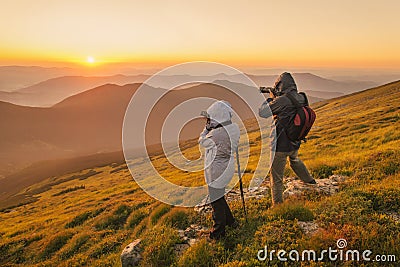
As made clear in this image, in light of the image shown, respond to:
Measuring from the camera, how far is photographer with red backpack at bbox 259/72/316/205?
260 inches

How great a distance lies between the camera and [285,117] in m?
6.68

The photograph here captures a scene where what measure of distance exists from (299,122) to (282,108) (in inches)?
21.7

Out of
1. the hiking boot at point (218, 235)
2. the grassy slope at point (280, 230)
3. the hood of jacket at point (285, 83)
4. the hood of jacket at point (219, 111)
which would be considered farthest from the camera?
the hood of jacket at point (285, 83)

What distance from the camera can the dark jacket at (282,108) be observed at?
6.65 meters

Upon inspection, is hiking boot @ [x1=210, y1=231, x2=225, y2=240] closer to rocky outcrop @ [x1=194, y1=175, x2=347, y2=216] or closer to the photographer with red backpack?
rocky outcrop @ [x1=194, y1=175, x2=347, y2=216]

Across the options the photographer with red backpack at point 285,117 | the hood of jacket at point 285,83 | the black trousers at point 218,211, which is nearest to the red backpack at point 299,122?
the photographer with red backpack at point 285,117

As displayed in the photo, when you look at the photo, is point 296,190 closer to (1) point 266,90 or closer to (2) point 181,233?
(1) point 266,90

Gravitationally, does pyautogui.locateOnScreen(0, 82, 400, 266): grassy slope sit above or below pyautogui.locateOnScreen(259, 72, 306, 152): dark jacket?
below

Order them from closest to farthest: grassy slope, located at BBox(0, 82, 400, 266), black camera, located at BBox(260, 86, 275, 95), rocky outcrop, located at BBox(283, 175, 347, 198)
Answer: grassy slope, located at BBox(0, 82, 400, 266) < black camera, located at BBox(260, 86, 275, 95) < rocky outcrop, located at BBox(283, 175, 347, 198)

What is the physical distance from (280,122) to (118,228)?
26.6 ft

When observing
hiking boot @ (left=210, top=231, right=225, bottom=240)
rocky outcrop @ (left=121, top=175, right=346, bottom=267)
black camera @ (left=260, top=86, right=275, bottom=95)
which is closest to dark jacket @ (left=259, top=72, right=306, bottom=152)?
black camera @ (left=260, top=86, right=275, bottom=95)

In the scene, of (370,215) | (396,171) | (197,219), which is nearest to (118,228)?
(197,219)

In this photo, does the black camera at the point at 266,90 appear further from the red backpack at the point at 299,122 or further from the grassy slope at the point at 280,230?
the grassy slope at the point at 280,230

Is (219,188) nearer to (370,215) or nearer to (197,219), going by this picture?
(197,219)
